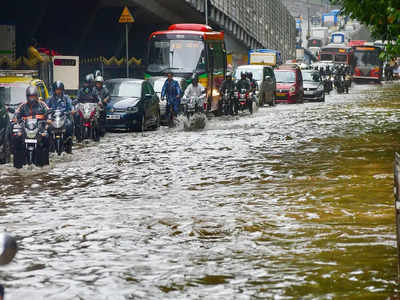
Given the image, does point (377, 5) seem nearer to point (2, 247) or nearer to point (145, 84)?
point (145, 84)

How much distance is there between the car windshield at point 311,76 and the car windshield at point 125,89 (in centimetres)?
2148

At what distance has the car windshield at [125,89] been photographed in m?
24.8

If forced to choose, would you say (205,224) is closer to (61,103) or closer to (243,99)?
(61,103)

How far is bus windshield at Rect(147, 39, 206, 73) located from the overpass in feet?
16.2

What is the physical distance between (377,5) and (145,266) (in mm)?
11330

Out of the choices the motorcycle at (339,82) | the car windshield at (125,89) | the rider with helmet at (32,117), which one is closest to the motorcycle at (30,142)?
the rider with helmet at (32,117)

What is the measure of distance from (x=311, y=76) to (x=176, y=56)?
1549cm

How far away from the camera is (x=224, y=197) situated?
1181 cm

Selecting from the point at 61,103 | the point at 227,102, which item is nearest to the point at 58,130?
the point at 61,103

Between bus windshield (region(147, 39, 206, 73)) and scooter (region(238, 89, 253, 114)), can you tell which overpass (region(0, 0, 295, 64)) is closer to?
bus windshield (region(147, 39, 206, 73))

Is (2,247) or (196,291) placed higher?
(2,247)

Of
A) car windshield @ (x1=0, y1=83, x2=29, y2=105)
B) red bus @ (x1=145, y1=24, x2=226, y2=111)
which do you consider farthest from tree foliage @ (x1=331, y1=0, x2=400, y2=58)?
red bus @ (x1=145, y1=24, x2=226, y2=111)

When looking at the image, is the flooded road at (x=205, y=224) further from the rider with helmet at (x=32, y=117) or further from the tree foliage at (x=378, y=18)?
the tree foliage at (x=378, y=18)

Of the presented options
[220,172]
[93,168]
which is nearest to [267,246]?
[220,172]
